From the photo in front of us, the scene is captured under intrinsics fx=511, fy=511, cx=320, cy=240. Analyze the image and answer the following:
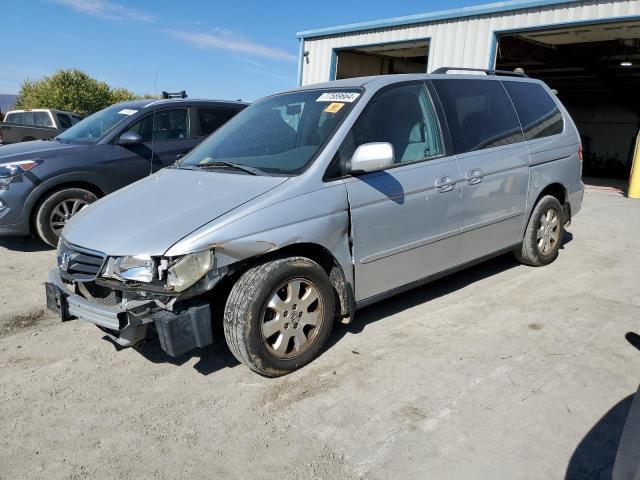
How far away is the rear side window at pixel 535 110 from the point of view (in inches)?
189

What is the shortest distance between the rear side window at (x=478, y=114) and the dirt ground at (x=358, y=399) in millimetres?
1370

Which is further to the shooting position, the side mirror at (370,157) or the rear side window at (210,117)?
the rear side window at (210,117)

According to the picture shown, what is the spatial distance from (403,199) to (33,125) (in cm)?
1742

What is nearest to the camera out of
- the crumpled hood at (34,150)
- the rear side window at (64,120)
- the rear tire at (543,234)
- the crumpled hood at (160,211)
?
the crumpled hood at (160,211)

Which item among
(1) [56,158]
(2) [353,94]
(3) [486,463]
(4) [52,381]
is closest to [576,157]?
(2) [353,94]

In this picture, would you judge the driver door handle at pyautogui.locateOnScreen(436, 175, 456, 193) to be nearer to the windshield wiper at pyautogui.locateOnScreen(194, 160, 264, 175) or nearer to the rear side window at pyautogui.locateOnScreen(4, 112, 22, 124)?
the windshield wiper at pyautogui.locateOnScreen(194, 160, 264, 175)

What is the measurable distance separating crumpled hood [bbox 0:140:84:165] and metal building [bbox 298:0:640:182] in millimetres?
8614

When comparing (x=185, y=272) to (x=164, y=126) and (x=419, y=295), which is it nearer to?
(x=419, y=295)

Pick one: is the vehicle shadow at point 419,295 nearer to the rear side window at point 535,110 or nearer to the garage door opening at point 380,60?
the rear side window at point 535,110

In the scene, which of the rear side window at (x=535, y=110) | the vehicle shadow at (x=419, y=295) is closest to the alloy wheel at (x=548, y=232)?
the vehicle shadow at (x=419, y=295)

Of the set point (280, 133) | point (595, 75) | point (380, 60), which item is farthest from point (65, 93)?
point (280, 133)

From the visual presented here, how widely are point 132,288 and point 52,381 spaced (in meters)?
0.95

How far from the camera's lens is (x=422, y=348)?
137 inches

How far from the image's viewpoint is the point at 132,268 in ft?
9.17
